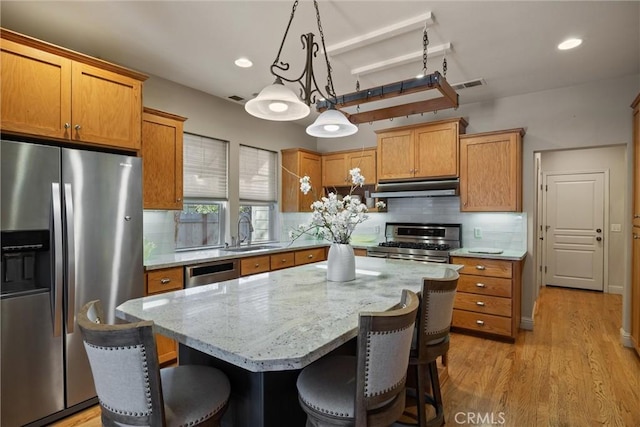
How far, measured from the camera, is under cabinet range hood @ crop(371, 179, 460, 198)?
13.3 ft

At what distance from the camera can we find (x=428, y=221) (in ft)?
15.0

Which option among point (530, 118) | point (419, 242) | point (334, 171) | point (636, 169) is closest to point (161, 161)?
point (334, 171)

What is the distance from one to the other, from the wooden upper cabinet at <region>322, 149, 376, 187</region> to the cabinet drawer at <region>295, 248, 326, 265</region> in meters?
1.16

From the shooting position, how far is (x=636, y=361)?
3027mm

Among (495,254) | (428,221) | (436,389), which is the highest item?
(428,221)

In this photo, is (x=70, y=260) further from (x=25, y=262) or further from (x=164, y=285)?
(x=164, y=285)

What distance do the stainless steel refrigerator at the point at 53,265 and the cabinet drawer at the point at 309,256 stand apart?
2.06m

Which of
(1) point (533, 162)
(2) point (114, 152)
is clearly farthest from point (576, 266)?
(2) point (114, 152)

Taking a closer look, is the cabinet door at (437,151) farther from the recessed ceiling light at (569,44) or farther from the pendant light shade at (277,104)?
the pendant light shade at (277,104)

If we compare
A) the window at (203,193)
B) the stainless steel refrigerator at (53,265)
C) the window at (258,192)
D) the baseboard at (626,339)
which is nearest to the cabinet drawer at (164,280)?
the stainless steel refrigerator at (53,265)

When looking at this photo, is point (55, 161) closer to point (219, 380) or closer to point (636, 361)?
point (219, 380)

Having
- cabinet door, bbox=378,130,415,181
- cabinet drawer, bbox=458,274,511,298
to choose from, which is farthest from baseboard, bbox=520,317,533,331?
cabinet door, bbox=378,130,415,181

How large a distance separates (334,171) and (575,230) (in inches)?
172

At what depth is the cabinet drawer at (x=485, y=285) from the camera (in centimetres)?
350
